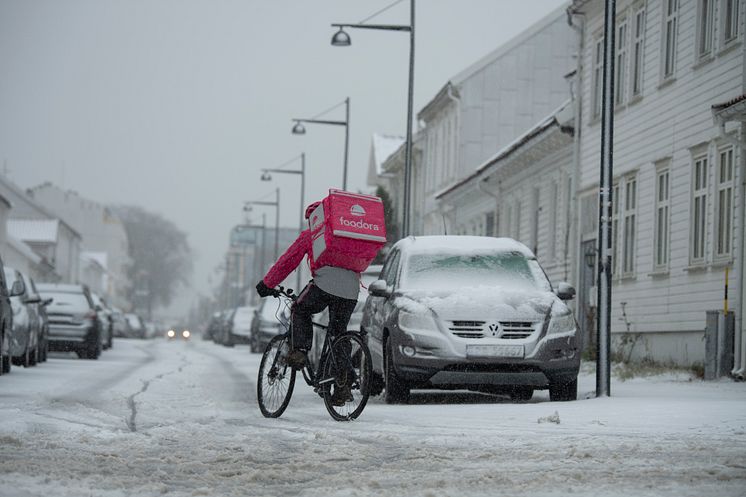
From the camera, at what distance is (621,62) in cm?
2930

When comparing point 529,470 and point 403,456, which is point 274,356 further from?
point 529,470

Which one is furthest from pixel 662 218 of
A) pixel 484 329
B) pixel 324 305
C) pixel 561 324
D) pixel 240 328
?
pixel 240 328

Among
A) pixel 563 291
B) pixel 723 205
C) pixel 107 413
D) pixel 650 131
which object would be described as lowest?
pixel 107 413

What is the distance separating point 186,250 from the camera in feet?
551

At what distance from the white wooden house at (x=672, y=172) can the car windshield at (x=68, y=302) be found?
1098 cm

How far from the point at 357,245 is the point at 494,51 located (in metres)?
40.5

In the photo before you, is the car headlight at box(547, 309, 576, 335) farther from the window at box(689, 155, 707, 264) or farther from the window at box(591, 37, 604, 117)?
the window at box(591, 37, 604, 117)

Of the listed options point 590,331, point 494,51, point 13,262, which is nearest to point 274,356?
point 590,331

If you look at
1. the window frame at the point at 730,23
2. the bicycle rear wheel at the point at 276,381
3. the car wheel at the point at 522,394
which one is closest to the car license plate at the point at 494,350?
the car wheel at the point at 522,394

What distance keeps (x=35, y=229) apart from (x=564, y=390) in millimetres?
110443

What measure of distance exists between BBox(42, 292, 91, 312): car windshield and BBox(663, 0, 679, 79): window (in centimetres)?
1390

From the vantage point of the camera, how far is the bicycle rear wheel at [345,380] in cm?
1238

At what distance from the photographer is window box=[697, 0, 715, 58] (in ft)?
76.7

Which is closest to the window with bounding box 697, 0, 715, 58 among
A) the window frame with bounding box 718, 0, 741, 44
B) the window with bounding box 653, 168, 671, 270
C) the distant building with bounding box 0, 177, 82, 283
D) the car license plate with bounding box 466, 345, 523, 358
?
the window frame with bounding box 718, 0, 741, 44
